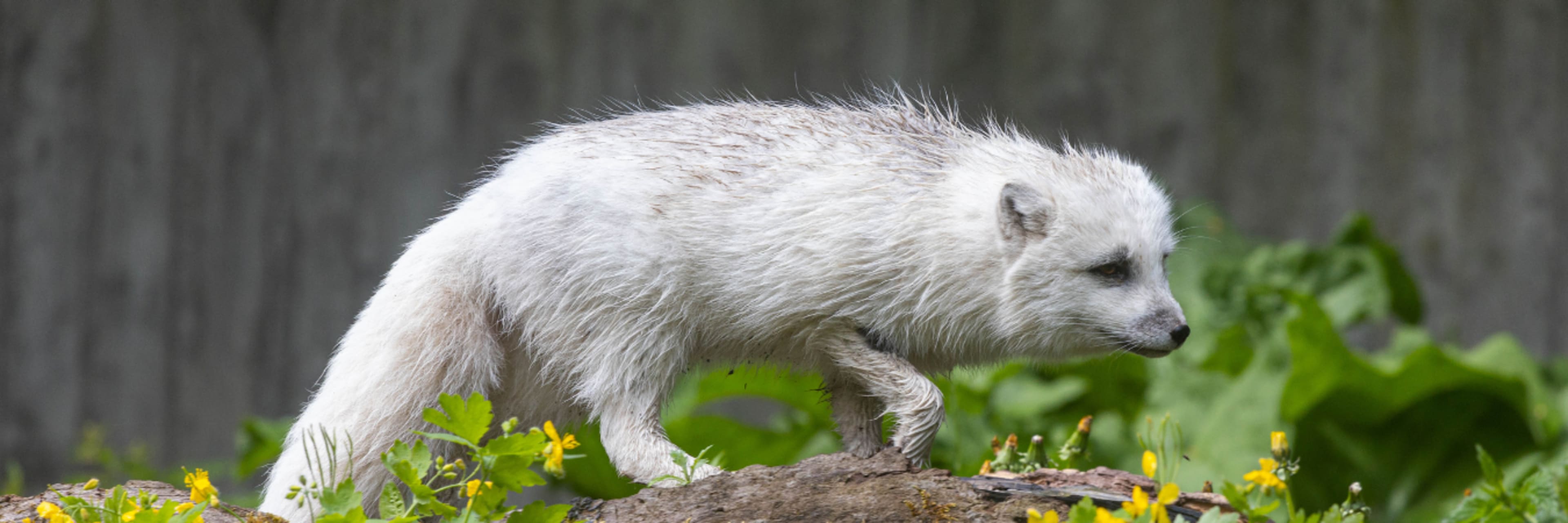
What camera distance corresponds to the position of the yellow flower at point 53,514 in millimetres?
2074

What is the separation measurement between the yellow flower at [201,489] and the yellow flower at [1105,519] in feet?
4.99

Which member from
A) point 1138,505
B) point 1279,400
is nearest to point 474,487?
point 1138,505

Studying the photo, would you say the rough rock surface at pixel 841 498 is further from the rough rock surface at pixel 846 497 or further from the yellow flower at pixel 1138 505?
the yellow flower at pixel 1138 505

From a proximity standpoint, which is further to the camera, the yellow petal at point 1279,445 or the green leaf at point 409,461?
the yellow petal at point 1279,445

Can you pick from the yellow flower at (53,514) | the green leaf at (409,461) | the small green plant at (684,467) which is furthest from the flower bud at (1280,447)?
the yellow flower at (53,514)

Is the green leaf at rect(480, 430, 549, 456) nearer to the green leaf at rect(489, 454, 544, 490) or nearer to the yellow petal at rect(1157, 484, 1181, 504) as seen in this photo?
the green leaf at rect(489, 454, 544, 490)

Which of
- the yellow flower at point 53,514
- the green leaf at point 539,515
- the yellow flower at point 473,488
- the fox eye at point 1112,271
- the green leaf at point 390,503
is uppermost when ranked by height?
the fox eye at point 1112,271

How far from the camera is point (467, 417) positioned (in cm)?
207

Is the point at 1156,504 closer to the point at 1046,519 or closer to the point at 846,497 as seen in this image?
the point at 1046,519

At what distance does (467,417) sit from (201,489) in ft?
1.76

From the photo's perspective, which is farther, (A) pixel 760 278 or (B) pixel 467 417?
(A) pixel 760 278

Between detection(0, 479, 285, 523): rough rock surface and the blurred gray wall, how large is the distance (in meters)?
3.44

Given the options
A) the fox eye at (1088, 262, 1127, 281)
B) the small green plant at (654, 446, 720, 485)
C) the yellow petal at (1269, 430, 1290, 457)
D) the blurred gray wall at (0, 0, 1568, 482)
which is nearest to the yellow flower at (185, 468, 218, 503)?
the small green plant at (654, 446, 720, 485)

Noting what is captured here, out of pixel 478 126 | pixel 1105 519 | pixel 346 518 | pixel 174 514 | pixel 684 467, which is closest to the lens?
pixel 1105 519
